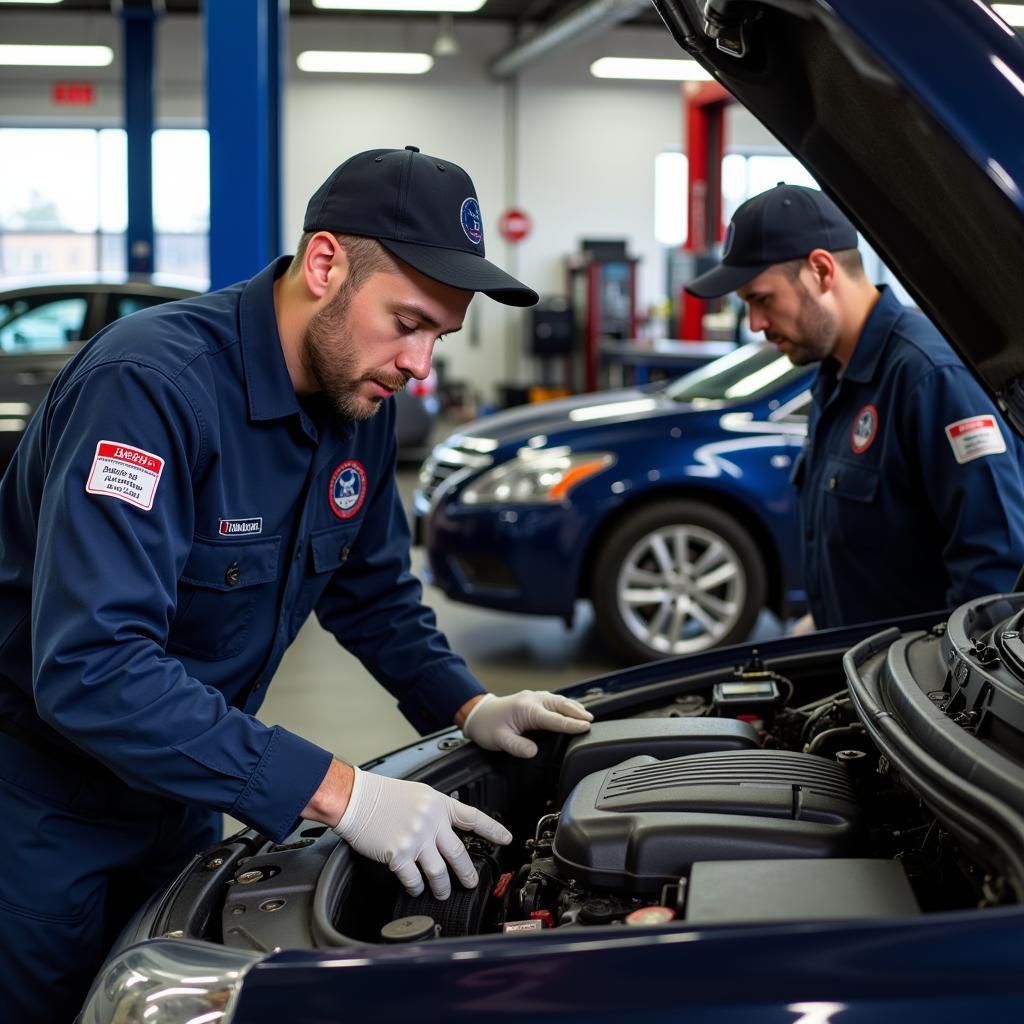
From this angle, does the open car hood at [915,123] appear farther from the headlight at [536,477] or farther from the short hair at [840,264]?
the headlight at [536,477]

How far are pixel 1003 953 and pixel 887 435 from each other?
150cm

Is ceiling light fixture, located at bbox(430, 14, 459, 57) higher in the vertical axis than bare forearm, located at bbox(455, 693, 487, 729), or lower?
higher

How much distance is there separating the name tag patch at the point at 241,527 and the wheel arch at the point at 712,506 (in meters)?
2.99

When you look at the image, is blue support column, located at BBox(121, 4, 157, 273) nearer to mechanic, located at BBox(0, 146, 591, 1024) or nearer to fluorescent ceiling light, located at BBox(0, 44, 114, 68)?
fluorescent ceiling light, located at BBox(0, 44, 114, 68)

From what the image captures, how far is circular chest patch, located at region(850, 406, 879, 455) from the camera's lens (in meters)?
2.36

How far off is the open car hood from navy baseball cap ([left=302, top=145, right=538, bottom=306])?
360 millimetres

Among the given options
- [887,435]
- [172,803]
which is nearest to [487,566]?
[887,435]

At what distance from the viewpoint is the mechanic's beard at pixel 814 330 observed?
2496mm

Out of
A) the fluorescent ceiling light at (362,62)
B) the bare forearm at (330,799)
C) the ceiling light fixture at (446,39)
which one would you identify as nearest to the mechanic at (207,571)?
the bare forearm at (330,799)

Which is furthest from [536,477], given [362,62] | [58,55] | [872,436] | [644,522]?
[58,55]

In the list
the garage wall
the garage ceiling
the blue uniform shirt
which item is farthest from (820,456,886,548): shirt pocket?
the garage wall

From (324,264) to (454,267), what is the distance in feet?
0.61

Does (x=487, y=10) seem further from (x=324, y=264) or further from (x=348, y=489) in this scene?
(x=324, y=264)

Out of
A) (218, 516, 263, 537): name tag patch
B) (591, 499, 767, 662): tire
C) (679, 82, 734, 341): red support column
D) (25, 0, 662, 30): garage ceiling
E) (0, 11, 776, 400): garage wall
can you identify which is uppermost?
(25, 0, 662, 30): garage ceiling
